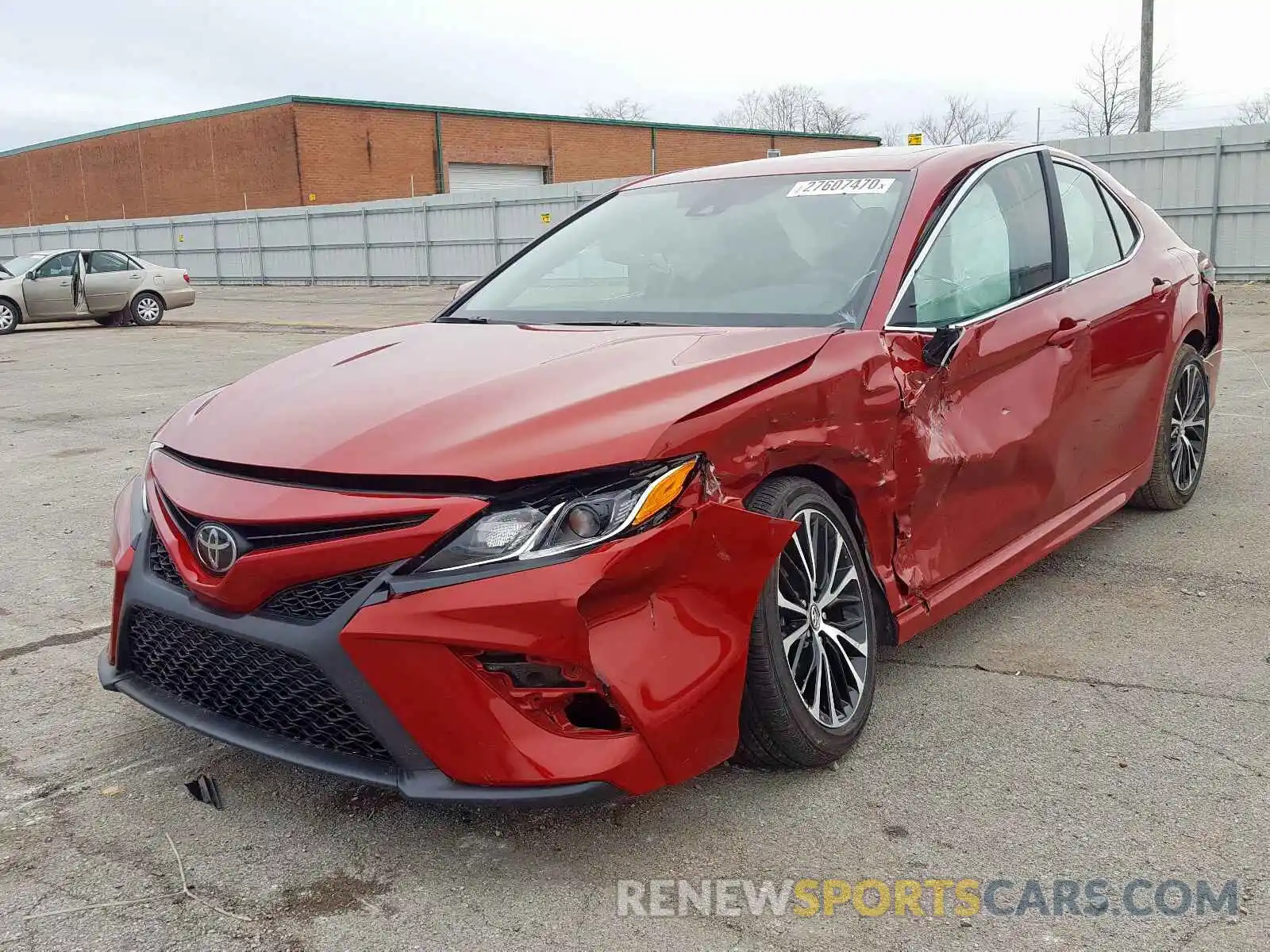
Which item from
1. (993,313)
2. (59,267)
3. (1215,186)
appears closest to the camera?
(993,313)

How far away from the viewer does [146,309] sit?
70.7ft

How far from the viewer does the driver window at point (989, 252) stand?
351cm

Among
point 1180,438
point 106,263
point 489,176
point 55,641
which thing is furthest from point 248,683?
point 489,176

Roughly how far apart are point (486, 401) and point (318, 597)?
58 cm

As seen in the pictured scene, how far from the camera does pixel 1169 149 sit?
62.1ft

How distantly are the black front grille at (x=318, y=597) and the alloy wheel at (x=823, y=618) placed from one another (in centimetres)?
96

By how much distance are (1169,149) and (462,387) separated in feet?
62.3

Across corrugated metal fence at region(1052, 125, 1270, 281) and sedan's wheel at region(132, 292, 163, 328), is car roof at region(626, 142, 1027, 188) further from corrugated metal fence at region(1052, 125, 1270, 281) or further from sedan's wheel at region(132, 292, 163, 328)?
sedan's wheel at region(132, 292, 163, 328)

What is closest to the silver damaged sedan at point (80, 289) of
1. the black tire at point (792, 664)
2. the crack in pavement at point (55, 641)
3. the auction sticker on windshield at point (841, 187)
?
the crack in pavement at point (55, 641)

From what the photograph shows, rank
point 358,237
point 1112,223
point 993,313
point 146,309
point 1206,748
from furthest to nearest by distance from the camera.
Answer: point 358,237
point 146,309
point 1112,223
point 993,313
point 1206,748

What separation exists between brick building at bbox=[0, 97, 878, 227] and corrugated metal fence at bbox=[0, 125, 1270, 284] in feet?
12.9

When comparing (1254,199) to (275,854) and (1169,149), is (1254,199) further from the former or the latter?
(275,854)

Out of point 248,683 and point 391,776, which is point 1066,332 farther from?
point 248,683

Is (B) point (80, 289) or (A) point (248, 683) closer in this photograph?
(A) point (248, 683)
